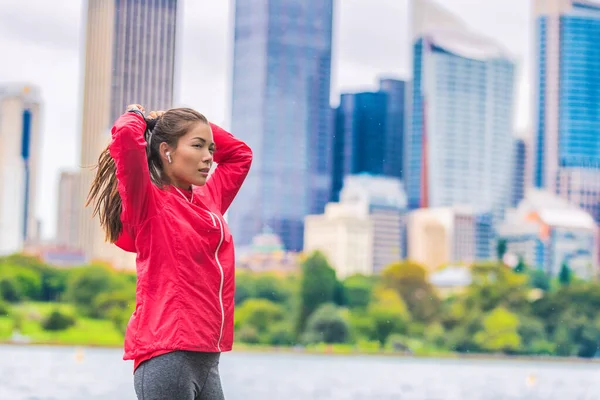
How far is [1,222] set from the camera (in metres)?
71.2

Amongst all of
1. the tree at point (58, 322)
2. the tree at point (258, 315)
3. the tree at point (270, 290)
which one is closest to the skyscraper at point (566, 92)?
the tree at point (270, 290)

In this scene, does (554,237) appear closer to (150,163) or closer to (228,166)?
(228,166)

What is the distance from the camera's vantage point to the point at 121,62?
76.6 metres

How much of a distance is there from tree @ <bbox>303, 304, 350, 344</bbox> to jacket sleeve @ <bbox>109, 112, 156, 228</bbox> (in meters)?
41.4

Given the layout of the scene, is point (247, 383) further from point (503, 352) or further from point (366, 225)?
point (366, 225)

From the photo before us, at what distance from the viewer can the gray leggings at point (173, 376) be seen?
1713 mm

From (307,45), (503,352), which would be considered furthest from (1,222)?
(503,352)

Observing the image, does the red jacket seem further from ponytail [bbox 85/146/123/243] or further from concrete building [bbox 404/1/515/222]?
concrete building [bbox 404/1/515/222]

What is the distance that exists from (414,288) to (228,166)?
4932cm

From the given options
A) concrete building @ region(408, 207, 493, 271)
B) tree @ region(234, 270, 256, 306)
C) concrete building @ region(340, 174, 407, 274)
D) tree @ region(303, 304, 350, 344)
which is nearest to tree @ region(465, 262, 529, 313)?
tree @ region(303, 304, 350, 344)

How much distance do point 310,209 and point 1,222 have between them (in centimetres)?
1896

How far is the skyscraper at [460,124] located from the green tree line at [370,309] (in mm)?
29978

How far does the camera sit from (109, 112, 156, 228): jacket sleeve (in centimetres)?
170

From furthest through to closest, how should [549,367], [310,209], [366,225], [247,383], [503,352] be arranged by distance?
[310,209]
[366,225]
[503,352]
[549,367]
[247,383]
